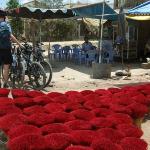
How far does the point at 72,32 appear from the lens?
3972 cm

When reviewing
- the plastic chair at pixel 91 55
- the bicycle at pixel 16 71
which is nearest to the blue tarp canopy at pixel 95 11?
the plastic chair at pixel 91 55

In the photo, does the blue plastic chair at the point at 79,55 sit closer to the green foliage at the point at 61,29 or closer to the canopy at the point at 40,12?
the canopy at the point at 40,12

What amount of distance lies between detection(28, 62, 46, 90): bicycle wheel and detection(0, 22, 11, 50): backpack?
0.99 meters

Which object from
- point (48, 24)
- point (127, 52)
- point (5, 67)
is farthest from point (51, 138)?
point (48, 24)

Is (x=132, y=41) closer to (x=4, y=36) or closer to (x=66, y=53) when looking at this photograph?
(x=66, y=53)

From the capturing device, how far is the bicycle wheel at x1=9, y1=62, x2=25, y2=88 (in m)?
9.62

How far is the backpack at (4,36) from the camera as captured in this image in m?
9.01

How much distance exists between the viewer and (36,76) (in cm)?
997

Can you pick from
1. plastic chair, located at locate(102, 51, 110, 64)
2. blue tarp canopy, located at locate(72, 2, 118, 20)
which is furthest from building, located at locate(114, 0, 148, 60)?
blue tarp canopy, located at locate(72, 2, 118, 20)

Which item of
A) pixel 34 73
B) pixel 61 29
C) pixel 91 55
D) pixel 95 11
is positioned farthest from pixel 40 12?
pixel 61 29

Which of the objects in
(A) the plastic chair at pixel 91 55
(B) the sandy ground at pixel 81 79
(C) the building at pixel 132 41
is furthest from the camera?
(C) the building at pixel 132 41

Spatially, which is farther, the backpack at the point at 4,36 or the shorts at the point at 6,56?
the shorts at the point at 6,56

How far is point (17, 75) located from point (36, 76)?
1.42 feet

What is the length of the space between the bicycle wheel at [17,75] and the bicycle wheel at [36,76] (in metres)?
0.29
